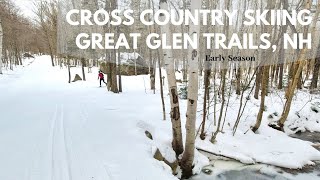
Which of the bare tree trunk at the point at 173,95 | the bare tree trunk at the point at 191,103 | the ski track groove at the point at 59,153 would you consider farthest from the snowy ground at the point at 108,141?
the bare tree trunk at the point at 191,103

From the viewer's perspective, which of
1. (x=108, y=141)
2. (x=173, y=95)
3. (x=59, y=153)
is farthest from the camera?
(x=108, y=141)

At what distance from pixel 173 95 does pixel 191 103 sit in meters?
0.64

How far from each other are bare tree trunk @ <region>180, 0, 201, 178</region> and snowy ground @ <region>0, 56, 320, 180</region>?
518 millimetres

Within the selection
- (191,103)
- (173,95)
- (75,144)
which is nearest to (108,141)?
(75,144)

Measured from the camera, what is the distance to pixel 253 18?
20172mm

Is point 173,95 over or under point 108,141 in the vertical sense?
over

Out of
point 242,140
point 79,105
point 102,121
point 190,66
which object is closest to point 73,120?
point 102,121

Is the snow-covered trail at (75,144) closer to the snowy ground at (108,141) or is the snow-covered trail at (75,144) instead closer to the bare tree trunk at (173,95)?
the snowy ground at (108,141)

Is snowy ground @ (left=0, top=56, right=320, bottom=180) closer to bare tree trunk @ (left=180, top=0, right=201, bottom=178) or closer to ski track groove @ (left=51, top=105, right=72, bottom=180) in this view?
ski track groove @ (left=51, top=105, right=72, bottom=180)

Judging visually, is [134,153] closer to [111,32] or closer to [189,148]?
[189,148]

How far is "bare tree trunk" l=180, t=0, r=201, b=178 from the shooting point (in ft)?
19.7

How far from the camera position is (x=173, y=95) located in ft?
22.7

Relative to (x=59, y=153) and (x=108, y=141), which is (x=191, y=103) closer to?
(x=108, y=141)

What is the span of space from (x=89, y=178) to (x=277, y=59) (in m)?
18.2
